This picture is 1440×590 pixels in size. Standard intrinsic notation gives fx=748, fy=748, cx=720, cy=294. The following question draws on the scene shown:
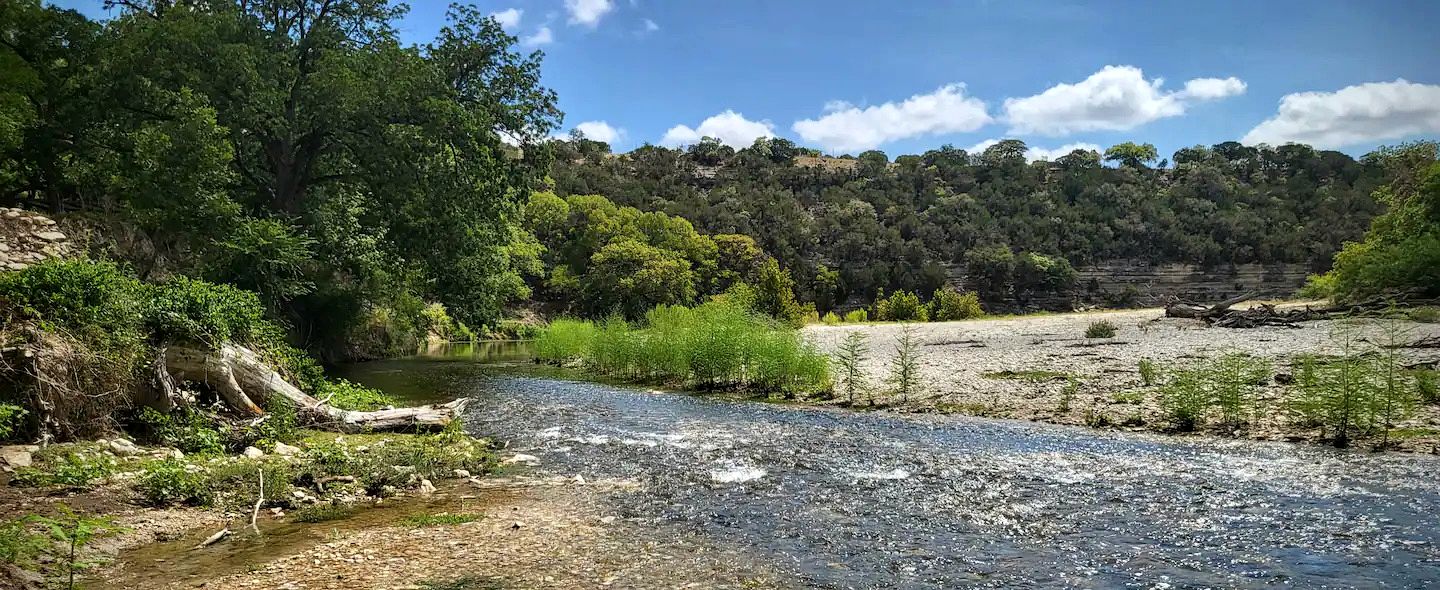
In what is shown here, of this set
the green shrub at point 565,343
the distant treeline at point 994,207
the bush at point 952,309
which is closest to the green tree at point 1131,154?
the distant treeline at point 994,207

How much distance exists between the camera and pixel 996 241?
313 ft

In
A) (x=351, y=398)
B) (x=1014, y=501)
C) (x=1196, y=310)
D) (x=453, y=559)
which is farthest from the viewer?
(x=1196, y=310)

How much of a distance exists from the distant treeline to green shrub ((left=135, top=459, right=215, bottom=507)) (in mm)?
76231

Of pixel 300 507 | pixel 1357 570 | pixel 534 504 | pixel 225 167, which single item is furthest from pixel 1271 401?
pixel 225 167

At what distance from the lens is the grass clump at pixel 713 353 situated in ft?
65.1

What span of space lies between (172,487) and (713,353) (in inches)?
571

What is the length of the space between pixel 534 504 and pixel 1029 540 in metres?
5.52

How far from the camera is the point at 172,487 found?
8.22 meters

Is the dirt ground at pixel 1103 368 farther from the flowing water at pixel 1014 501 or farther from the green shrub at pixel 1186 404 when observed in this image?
the flowing water at pixel 1014 501

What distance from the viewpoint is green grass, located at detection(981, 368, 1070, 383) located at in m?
18.7

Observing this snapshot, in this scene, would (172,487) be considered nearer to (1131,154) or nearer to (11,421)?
(11,421)

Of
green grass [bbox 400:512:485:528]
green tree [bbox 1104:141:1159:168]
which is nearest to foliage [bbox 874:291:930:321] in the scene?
green grass [bbox 400:512:485:528]

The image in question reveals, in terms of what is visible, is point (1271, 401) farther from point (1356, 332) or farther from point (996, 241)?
point (996, 241)

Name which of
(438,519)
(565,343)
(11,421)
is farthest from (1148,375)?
(565,343)
